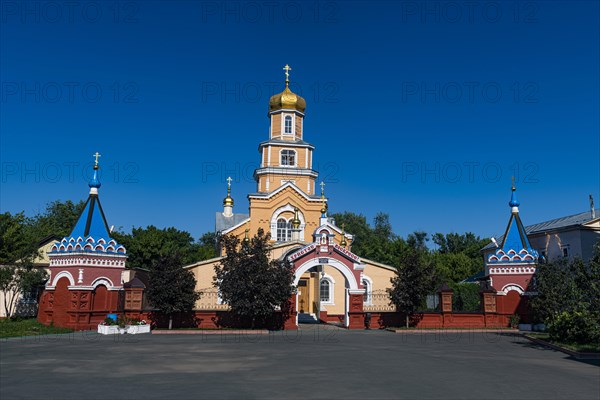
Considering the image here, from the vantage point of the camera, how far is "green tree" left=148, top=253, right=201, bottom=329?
2350 cm

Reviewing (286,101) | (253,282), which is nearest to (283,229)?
(286,101)

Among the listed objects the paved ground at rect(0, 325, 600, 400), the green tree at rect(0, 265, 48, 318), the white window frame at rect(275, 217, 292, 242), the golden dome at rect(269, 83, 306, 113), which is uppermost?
the golden dome at rect(269, 83, 306, 113)

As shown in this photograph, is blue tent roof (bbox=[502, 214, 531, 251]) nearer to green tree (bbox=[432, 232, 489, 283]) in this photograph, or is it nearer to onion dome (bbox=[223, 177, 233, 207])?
green tree (bbox=[432, 232, 489, 283])

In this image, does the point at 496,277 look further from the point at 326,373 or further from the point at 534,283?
the point at 326,373

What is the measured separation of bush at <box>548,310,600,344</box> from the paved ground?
1.18 meters

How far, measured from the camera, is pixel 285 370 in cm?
1241

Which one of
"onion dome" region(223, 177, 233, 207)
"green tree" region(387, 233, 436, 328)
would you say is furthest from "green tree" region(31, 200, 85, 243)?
"green tree" region(387, 233, 436, 328)

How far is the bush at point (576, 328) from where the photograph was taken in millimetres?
17234

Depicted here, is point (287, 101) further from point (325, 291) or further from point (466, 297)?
point (466, 297)

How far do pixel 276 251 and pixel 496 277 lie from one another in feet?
43.9

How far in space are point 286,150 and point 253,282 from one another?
1851 centimetres

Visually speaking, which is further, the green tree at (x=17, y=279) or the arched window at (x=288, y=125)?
the arched window at (x=288, y=125)

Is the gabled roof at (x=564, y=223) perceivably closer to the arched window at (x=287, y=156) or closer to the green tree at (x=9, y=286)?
the arched window at (x=287, y=156)

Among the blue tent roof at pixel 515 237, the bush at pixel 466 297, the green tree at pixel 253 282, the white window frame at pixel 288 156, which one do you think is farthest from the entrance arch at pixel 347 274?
the white window frame at pixel 288 156
